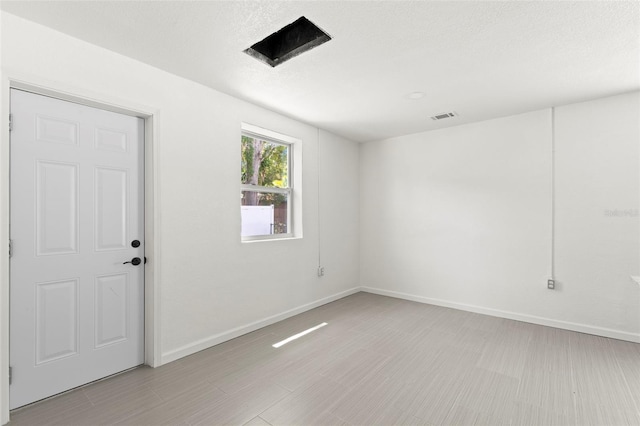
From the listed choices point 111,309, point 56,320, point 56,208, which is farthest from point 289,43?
point 56,320

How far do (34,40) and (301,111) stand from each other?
2423 mm

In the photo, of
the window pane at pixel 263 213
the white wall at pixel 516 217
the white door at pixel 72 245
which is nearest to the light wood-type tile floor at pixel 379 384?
the white door at pixel 72 245

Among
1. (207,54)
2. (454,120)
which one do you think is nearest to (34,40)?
(207,54)

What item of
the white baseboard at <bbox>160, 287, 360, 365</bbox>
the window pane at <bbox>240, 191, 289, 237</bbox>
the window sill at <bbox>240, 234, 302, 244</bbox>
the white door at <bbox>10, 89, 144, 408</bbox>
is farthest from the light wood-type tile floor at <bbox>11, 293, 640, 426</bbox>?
the window pane at <bbox>240, 191, 289, 237</bbox>

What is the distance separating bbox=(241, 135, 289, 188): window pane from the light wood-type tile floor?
1853mm

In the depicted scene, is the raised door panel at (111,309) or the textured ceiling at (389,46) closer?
the textured ceiling at (389,46)

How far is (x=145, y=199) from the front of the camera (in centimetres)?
272

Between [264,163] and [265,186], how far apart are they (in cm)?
31

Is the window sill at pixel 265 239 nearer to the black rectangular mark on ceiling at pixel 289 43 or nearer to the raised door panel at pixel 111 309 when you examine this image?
the raised door panel at pixel 111 309

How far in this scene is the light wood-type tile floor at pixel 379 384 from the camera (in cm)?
200

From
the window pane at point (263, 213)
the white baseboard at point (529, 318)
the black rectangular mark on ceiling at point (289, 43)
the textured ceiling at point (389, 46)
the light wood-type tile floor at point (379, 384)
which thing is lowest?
the light wood-type tile floor at point (379, 384)

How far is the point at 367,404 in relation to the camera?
84.4 inches

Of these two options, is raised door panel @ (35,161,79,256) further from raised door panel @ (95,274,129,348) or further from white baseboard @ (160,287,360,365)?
white baseboard @ (160,287,360,365)

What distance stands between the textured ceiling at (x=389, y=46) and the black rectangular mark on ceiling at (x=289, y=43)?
0.08 metres
